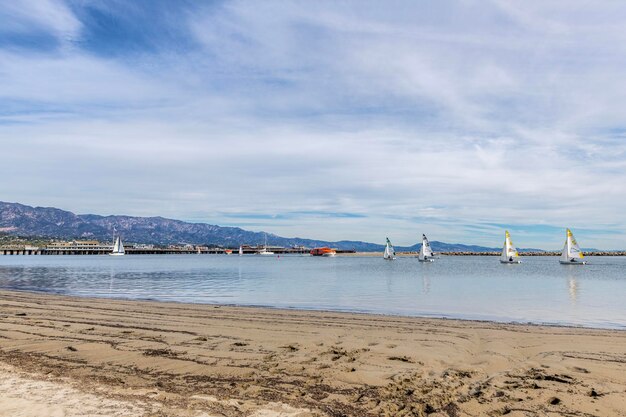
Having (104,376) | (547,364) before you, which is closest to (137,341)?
(104,376)

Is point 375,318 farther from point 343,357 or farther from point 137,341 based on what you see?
point 137,341

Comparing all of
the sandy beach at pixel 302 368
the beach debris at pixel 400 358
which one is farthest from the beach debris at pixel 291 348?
the beach debris at pixel 400 358

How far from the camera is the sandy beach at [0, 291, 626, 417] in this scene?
25.9 ft

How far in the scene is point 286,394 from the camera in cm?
860

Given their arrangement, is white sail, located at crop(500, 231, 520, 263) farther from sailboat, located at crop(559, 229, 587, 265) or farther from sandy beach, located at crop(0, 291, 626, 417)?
sandy beach, located at crop(0, 291, 626, 417)

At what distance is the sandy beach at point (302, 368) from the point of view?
7891 mm

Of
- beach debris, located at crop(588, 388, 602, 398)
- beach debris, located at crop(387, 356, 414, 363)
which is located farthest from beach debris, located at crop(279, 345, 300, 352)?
beach debris, located at crop(588, 388, 602, 398)

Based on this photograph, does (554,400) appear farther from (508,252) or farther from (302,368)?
(508,252)

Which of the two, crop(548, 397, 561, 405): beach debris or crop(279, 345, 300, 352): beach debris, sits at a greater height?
crop(548, 397, 561, 405): beach debris

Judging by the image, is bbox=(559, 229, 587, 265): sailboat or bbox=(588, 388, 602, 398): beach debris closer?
bbox=(588, 388, 602, 398): beach debris

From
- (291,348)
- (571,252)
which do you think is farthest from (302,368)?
(571,252)

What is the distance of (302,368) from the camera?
1064 centimetres

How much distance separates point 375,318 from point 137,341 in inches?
391

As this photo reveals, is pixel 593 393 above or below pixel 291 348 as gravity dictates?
above
